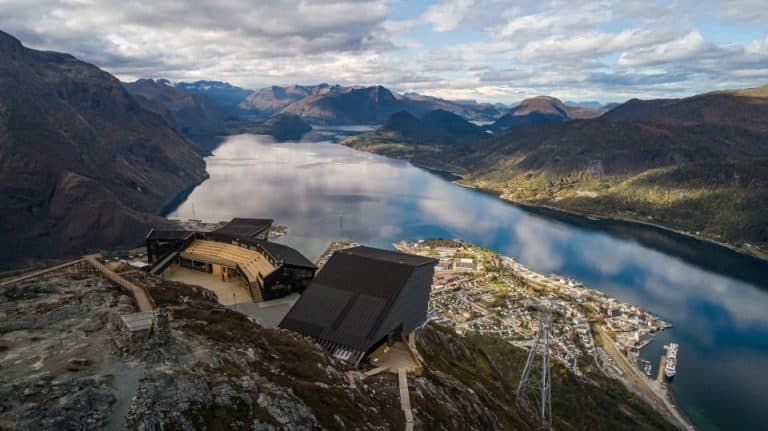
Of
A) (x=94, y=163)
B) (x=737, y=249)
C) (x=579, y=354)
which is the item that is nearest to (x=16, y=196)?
(x=94, y=163)

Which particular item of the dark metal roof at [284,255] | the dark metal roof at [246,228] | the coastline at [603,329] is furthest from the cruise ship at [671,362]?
the dark metal roof at [246,228]

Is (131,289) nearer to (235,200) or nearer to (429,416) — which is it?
(429,416)

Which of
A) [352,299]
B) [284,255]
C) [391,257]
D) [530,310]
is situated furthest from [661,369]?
[284,255]

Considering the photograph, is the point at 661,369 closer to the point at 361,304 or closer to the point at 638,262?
the point at 361,304

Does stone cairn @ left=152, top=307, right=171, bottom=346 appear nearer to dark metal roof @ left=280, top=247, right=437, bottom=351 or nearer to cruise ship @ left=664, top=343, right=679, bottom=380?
dark metal roof @ left=280, top=247, right=437, bottom=351

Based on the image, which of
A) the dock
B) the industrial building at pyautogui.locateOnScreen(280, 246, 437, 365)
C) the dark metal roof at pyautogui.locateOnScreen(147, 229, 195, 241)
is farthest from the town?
the dark metal roof at pyautogui.locateOnScreen(147, 229, 195, 241)

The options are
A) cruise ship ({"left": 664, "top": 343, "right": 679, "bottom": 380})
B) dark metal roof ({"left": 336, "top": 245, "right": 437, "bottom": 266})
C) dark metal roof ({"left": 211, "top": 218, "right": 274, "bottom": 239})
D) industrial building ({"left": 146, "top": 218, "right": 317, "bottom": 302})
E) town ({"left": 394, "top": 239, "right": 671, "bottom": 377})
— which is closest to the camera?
dark metal roof ({"left": 336, "top": 245, "right": 437, "bottom": 266})
